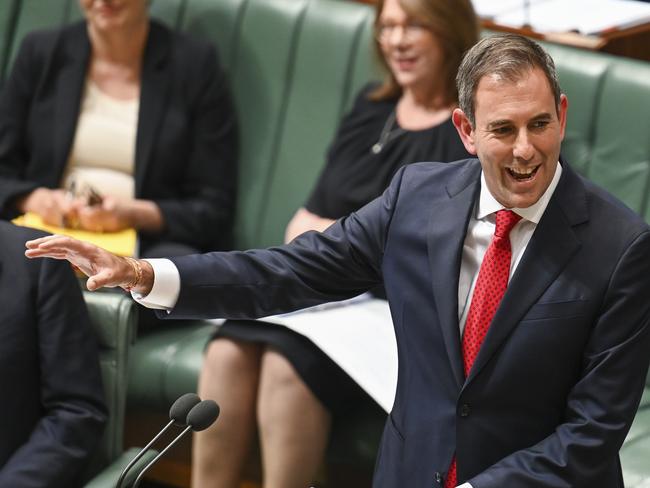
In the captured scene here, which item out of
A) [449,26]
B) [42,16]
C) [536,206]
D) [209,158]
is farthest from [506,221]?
[42,16]

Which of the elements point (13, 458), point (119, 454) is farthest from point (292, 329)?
point (13, 458)

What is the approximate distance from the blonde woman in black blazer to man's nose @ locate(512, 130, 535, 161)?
166cm

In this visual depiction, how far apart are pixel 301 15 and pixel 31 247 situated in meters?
1.83

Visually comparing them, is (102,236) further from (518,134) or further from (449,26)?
(518,134)

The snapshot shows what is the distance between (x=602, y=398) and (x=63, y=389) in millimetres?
998

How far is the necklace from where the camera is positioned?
2877 millimetres

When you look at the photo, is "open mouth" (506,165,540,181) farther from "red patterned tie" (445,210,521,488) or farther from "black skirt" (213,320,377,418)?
"black skirt" (213,320,377,418)

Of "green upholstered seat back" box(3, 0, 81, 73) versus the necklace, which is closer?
the necklace

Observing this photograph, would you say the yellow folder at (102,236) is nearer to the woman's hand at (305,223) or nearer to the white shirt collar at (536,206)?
the woman's hand at (305,223)

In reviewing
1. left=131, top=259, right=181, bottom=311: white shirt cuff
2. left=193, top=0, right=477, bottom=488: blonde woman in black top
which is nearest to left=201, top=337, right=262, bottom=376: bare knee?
left=193, top=0, right=477, bottom=488: blonde woman in black top

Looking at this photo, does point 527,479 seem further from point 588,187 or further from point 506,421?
point 588,187

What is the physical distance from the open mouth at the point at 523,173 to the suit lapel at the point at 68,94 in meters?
1.83

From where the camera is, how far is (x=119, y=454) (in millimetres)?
2340

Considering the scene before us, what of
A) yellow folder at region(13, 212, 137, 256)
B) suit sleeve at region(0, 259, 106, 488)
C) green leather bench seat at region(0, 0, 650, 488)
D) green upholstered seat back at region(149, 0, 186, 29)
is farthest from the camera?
green upholstered seat back at region(149, 0, 186, 29)
